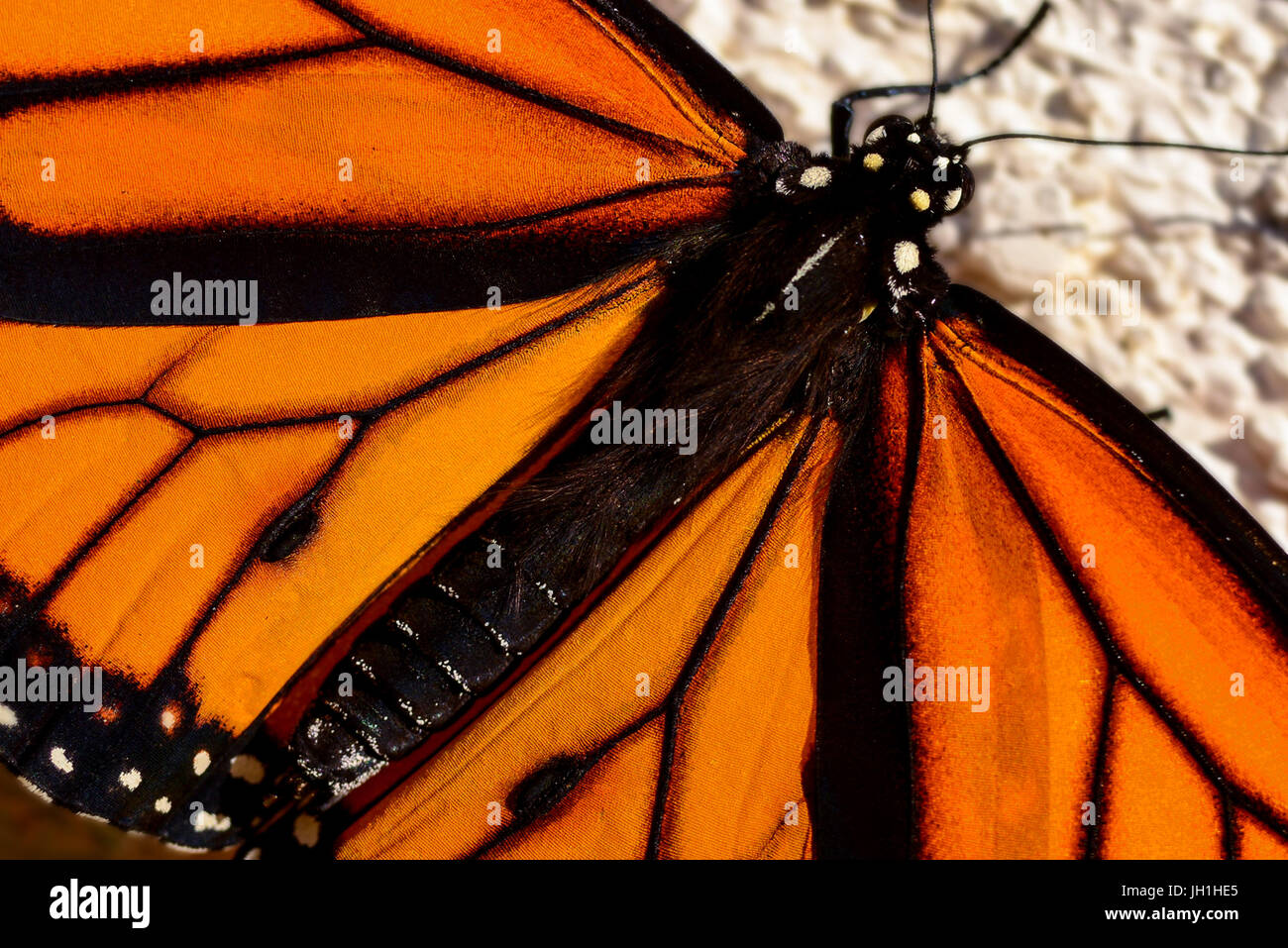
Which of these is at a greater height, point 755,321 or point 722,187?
point 722,187

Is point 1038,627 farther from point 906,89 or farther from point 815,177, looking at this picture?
point 906,89


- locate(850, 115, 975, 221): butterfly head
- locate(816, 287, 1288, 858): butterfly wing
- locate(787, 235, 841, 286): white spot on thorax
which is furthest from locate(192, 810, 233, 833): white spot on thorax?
locate(850, 115, 975, 221): butterfly head

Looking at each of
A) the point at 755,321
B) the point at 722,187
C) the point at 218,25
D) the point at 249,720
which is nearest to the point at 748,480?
the point at 755,321

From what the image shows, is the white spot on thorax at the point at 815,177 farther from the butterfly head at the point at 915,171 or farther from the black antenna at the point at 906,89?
the black antenna at the point at 906,89

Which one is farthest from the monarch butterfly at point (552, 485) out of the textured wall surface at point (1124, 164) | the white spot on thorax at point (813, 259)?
the textured wall surface at point (1124, 164)
